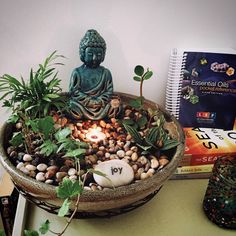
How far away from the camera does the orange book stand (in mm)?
734

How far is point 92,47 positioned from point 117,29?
15 cm

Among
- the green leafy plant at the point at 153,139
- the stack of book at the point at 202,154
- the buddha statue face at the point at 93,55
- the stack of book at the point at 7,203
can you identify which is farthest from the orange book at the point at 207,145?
the stack of book at the point at 7,203

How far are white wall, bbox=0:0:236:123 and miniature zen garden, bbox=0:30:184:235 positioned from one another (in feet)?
0.22

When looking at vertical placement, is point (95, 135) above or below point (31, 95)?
below

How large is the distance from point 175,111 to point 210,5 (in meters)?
0.31

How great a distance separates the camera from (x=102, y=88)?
0.73 meters

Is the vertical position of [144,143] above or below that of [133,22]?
below

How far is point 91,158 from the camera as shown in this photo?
0.62m

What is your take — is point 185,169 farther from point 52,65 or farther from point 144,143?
point 52,65

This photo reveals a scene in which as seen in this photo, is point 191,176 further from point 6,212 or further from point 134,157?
point 6,212

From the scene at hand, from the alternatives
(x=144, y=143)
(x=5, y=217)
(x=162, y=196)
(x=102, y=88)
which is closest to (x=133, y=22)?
(x=102, y=88)

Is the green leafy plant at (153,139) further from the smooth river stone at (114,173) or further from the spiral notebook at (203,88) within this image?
the spiral notebook at (203,88)

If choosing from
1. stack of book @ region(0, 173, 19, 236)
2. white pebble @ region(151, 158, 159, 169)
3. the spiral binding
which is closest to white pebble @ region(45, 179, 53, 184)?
white pebble @ region(151, 158, 159, 169)

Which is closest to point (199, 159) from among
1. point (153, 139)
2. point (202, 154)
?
point (202, 154)
